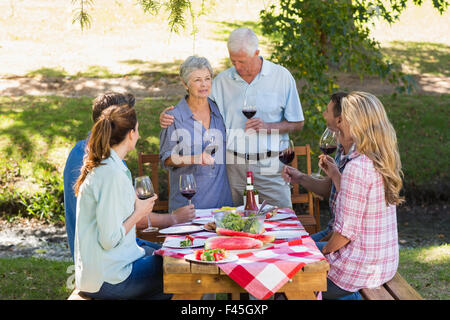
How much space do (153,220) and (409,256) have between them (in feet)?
9.73

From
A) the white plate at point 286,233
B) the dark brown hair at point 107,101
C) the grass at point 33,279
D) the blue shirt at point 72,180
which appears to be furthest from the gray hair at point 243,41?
the grass at point 33,279

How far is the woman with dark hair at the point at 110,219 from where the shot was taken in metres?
2.83

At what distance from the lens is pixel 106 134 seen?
2920 millimetres

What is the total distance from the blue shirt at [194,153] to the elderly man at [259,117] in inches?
13.5

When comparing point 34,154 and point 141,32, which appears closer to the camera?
point 34,154

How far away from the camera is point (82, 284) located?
9.68 ft

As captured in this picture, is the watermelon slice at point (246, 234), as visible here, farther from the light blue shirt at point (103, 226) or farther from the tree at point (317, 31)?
the tree at point (317, 31)

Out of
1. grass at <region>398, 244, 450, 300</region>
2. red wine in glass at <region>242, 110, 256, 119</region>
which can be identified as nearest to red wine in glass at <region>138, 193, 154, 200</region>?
red wine in glass at <region>242, 110, 256, 119</region>

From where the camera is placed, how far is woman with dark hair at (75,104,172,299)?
283 cm

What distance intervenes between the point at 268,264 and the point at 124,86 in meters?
8.85

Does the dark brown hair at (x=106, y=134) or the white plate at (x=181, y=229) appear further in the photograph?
the white plate at (x=181, y=229)

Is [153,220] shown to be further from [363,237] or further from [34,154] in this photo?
[34,154]

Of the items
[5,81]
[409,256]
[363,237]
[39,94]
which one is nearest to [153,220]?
[363,237]

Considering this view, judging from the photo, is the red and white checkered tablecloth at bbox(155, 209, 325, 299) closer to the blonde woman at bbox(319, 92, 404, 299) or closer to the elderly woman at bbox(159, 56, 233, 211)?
the blonde woman at bbox(319, 92, 404, 299)
